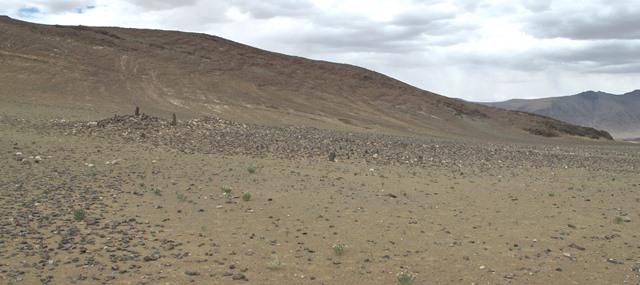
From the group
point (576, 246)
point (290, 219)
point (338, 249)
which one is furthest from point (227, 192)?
point (576, 246)

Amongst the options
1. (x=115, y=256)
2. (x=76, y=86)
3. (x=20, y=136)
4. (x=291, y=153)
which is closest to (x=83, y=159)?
(x=20, y=136)

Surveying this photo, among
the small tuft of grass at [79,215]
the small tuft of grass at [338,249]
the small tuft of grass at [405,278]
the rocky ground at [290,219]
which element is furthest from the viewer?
the small tuft of grass at [79,215]

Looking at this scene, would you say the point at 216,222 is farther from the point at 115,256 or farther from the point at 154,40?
the point at 154,40

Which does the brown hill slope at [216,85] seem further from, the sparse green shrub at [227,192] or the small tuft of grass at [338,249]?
the small tuft of grass at [338,249]

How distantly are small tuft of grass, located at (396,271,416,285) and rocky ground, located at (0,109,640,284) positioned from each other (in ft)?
0.34

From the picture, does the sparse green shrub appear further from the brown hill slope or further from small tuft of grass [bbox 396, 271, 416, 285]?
the brown hill slope

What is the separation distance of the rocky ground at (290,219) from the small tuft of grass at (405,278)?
0.34 ft

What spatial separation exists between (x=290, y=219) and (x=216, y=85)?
47.9 meters

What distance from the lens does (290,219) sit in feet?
38.0

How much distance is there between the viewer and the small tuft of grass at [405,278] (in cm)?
785

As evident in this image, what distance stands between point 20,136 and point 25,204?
1087 cm

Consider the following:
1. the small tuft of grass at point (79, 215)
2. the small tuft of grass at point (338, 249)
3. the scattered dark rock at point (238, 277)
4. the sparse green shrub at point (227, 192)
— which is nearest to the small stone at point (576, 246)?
the small tuft of grass at point (338, 249)

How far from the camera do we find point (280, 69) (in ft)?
233

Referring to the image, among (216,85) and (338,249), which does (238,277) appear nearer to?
(338,249)
